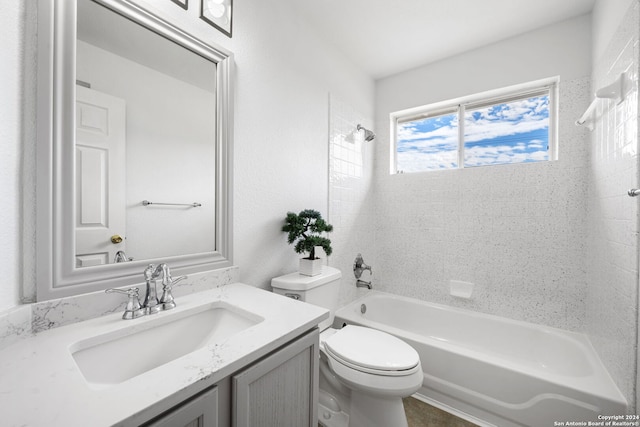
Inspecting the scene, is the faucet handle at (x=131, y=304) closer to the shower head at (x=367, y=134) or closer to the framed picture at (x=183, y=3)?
the framed picture at (x=183, y=3)

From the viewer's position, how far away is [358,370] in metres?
1.22

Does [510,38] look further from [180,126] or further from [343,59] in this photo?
[180,126]

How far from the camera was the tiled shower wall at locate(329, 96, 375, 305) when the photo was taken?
6.84 feet

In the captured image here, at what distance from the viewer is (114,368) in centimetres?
78

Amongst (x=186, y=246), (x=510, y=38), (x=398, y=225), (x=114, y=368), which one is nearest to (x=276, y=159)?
(x=186, y=246)

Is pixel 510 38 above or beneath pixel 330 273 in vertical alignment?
above

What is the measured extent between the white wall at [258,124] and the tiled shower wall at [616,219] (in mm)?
1569

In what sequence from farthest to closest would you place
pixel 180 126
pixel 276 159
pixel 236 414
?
1. pixel 276 159
2. pixel 180 126
3. pixel 236 414

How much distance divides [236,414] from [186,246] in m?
0.72

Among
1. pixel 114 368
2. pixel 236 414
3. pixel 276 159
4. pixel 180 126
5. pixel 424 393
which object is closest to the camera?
pixel 236 414

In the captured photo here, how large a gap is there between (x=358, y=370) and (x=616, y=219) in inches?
57.9

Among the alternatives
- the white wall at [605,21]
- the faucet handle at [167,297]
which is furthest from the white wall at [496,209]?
the faucet handle at [167,297]

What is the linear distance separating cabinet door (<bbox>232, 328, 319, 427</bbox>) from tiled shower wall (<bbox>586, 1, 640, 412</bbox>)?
138 centimetres

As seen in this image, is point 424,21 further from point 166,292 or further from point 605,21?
point 166,292
